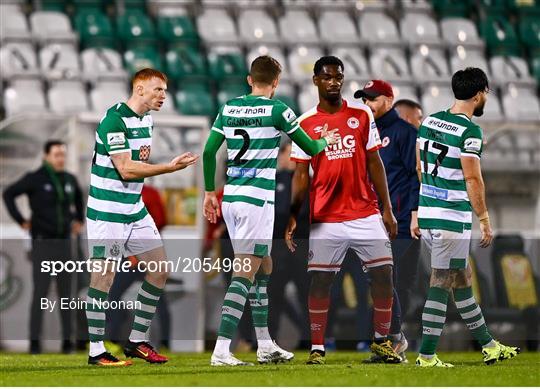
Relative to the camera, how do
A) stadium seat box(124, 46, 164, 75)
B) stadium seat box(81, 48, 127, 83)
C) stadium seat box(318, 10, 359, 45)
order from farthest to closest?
stadium seat box(318, 10, 359, 45), stadium seat box(124, 46, 164, 75), stadium seat box(81, 48, 127, 83)

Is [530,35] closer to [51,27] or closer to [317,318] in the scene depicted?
[51,27]

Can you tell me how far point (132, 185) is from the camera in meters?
7.56

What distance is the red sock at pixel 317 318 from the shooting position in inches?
301

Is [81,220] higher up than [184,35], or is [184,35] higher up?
[184,35]

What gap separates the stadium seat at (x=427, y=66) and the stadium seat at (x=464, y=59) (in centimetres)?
13

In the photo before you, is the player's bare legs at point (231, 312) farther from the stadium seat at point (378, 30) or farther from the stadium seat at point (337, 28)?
the stadium seat at point (378, 30)

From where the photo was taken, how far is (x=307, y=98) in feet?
49.0

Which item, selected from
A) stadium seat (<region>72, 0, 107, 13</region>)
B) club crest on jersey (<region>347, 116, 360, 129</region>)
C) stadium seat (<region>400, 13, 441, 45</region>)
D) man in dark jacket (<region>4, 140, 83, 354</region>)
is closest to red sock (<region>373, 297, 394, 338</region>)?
club crest on jersey (<region>347, 116, 360, 129</region>)

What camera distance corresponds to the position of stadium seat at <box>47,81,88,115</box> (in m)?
A: 14.2

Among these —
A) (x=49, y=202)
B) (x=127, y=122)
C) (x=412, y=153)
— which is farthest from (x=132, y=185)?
(x=49, y=202)

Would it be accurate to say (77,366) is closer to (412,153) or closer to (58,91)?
(412,153)

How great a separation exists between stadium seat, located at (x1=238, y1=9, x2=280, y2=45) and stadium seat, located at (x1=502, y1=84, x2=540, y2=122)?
3076 mm

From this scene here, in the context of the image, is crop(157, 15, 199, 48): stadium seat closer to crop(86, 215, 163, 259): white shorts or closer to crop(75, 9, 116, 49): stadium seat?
crop(75, 9, 116, 49): stadium seat

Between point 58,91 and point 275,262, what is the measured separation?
6.53 meters
